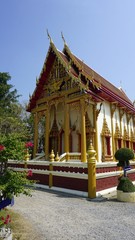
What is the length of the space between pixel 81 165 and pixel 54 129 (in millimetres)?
7146

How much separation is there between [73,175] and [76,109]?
592 cm

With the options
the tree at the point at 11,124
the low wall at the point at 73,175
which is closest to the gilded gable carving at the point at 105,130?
the low wall at the point at 73,175

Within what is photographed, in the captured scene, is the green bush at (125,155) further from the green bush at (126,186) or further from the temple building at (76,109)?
the temple building at (76,109)

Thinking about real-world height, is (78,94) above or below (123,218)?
above

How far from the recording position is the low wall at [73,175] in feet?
25.4

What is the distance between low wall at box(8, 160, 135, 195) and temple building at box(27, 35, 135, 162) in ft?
7.19

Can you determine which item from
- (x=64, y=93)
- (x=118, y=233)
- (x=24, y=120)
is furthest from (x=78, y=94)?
(x=24, y=120)

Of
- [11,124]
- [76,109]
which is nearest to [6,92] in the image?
[11,124]

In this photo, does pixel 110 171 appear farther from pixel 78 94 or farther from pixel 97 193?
pixel 78 94

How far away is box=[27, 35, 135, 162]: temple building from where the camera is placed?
12.0 meters

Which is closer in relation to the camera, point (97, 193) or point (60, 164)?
point (97, 193)

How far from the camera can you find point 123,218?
496 centimetres

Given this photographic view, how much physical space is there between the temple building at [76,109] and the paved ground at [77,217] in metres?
4.25

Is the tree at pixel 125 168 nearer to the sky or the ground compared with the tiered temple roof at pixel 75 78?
nearer to the ground
